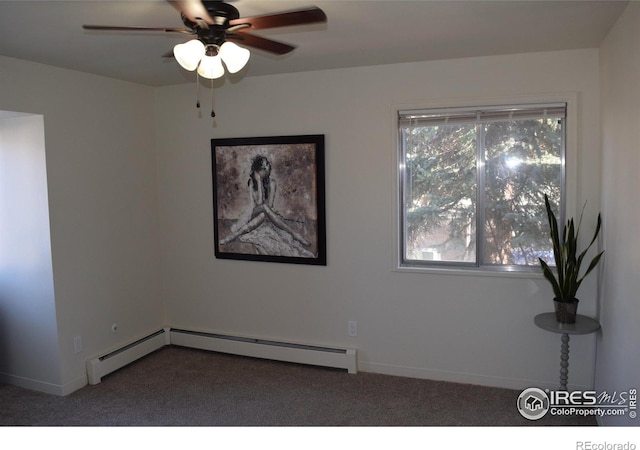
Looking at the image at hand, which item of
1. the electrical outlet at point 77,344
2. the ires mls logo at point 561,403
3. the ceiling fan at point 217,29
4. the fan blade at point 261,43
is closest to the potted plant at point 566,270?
the ires mls logo at point 561,403

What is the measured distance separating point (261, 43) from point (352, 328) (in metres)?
2.36

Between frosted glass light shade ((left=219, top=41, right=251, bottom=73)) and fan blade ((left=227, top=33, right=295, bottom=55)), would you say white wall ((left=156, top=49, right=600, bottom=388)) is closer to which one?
fan blade ((left=227, top=33, right=295, bottom=55))

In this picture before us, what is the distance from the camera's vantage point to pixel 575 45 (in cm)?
308

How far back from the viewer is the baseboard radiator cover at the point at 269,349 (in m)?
3.85

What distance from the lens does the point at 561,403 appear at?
10.6 feet

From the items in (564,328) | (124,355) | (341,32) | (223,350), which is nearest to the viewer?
(341,32)

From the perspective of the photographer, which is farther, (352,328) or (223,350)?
(223,350)

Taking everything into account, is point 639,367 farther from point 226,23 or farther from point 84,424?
point 84,424

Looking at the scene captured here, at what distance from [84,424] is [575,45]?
387 cm

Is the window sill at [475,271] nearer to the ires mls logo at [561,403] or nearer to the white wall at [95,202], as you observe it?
the ires mls logo at [561,403]

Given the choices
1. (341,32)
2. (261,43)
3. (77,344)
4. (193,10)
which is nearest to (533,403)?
(341,32)

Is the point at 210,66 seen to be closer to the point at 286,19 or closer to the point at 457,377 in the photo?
the point at 286,19

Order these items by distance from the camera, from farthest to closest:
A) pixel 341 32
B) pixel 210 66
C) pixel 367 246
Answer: pixel 367 246 → pixel 341 32 → pixel 210 66
